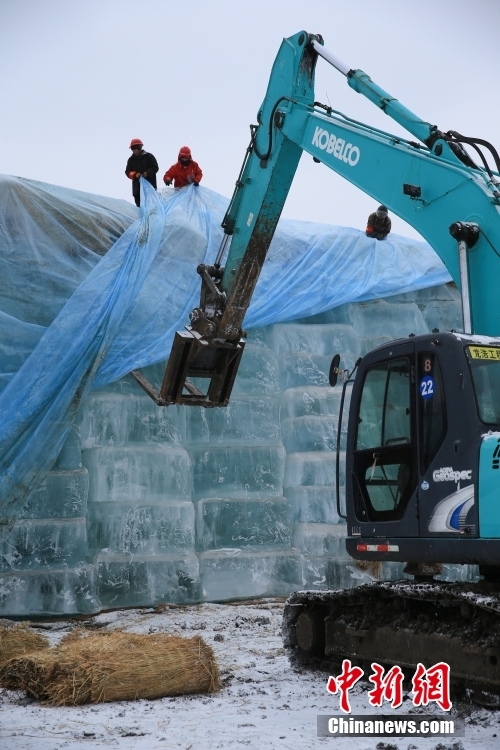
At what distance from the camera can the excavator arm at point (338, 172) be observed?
19.6ft

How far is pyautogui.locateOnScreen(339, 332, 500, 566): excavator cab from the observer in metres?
5.66

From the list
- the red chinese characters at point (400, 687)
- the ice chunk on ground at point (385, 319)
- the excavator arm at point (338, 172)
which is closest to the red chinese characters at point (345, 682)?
the red chinese characters at point (400, 687)

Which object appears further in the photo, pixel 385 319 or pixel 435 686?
pixel 385 319

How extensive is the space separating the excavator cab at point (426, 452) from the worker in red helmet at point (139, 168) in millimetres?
6172

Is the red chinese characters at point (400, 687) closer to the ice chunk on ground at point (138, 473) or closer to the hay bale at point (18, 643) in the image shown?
the hay bale at point (18, 643)

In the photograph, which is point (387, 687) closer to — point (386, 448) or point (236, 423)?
point (386, 448)

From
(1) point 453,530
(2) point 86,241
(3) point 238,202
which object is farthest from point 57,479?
(1) point 453,530

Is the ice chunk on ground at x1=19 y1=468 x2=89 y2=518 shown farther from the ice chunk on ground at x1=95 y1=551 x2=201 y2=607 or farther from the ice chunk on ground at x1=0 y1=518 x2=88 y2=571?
the ice chunk on ground at x1=95 y1=551 x2=201 y2=607

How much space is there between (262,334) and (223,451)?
1.64 metres

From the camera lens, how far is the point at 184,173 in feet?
40.9

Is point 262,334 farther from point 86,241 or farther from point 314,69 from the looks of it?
point 314,69

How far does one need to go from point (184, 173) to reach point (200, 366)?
15.4ft

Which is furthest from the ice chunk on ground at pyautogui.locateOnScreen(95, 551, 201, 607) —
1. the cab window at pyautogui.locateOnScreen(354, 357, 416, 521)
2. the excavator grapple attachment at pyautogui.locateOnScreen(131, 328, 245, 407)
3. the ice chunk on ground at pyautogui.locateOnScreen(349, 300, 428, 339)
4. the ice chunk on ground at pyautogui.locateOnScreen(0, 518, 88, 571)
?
the cab window at pyautogui.locateOnScreen(354, 357, 416, 521)

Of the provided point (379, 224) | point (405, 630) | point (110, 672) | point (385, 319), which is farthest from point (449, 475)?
point (379, 224)
